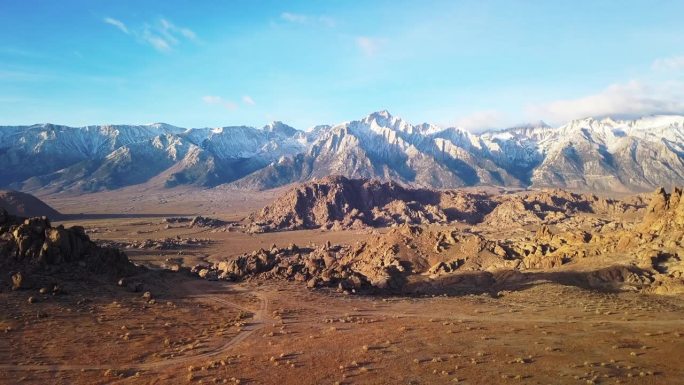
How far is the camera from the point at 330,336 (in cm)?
2862

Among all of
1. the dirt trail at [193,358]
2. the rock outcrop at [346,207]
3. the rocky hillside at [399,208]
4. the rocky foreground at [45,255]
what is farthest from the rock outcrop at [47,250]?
the rocky hillside at [399,208]

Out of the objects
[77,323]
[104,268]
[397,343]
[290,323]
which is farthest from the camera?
[104,268]

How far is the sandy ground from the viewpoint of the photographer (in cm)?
2155

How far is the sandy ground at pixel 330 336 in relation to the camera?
21547mm

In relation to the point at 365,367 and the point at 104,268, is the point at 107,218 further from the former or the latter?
the point at 365,367

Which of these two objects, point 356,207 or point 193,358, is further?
point 356,207

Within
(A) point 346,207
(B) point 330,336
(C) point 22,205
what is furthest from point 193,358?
(C) point 22,205

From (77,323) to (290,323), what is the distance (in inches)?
507

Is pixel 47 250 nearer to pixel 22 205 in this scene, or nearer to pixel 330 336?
pixel 330 336

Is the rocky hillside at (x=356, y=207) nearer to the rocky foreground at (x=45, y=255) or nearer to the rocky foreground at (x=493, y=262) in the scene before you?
the rocky foreground at (x=493, y=262)

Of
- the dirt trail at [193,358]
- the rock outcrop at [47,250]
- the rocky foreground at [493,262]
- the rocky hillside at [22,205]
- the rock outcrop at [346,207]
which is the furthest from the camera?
the rocky hillside at [22,205]

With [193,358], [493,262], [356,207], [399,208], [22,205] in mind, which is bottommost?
[493,262]

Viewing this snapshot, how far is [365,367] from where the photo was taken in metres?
22.6

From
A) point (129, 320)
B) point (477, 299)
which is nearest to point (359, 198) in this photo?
point (477, 299)
